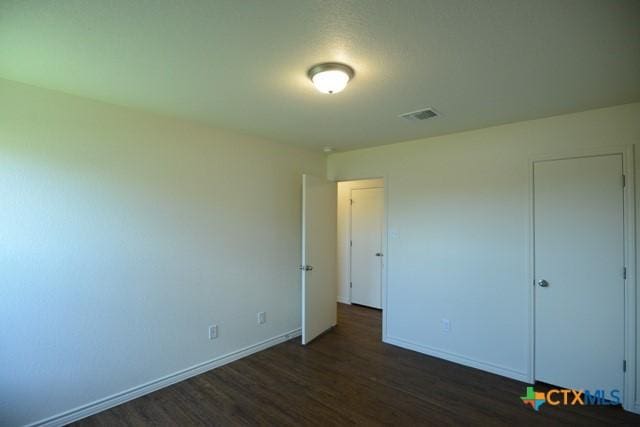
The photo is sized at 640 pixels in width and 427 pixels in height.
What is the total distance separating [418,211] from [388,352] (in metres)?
1.64

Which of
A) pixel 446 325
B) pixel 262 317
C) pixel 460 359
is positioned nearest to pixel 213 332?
pixel 262 317

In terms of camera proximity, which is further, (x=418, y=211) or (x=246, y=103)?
(x=418, y=211)

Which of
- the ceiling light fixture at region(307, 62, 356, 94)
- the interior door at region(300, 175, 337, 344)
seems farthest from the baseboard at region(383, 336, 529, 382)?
the ceiling light fixture at region(307, 62, 356, 94)

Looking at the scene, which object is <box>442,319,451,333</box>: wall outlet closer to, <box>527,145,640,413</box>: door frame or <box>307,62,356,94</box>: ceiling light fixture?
<box>527,145,640,413</box>: door frame

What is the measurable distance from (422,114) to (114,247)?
2.80m

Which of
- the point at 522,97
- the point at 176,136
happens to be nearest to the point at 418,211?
the point at 522,97

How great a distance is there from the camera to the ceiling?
1368 millimetres

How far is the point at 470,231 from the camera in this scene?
3.22 m

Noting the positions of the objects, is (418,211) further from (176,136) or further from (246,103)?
(176,136)

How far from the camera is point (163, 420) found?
7.57ft

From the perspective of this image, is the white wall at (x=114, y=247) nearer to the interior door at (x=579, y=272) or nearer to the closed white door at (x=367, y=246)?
the closed white door at (x=367, y=246)

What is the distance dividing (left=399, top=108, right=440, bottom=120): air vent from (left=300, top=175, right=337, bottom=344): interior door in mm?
1406

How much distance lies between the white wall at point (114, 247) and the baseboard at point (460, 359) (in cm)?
163

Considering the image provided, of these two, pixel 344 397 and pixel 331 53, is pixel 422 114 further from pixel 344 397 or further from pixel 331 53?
pixel 344 397
